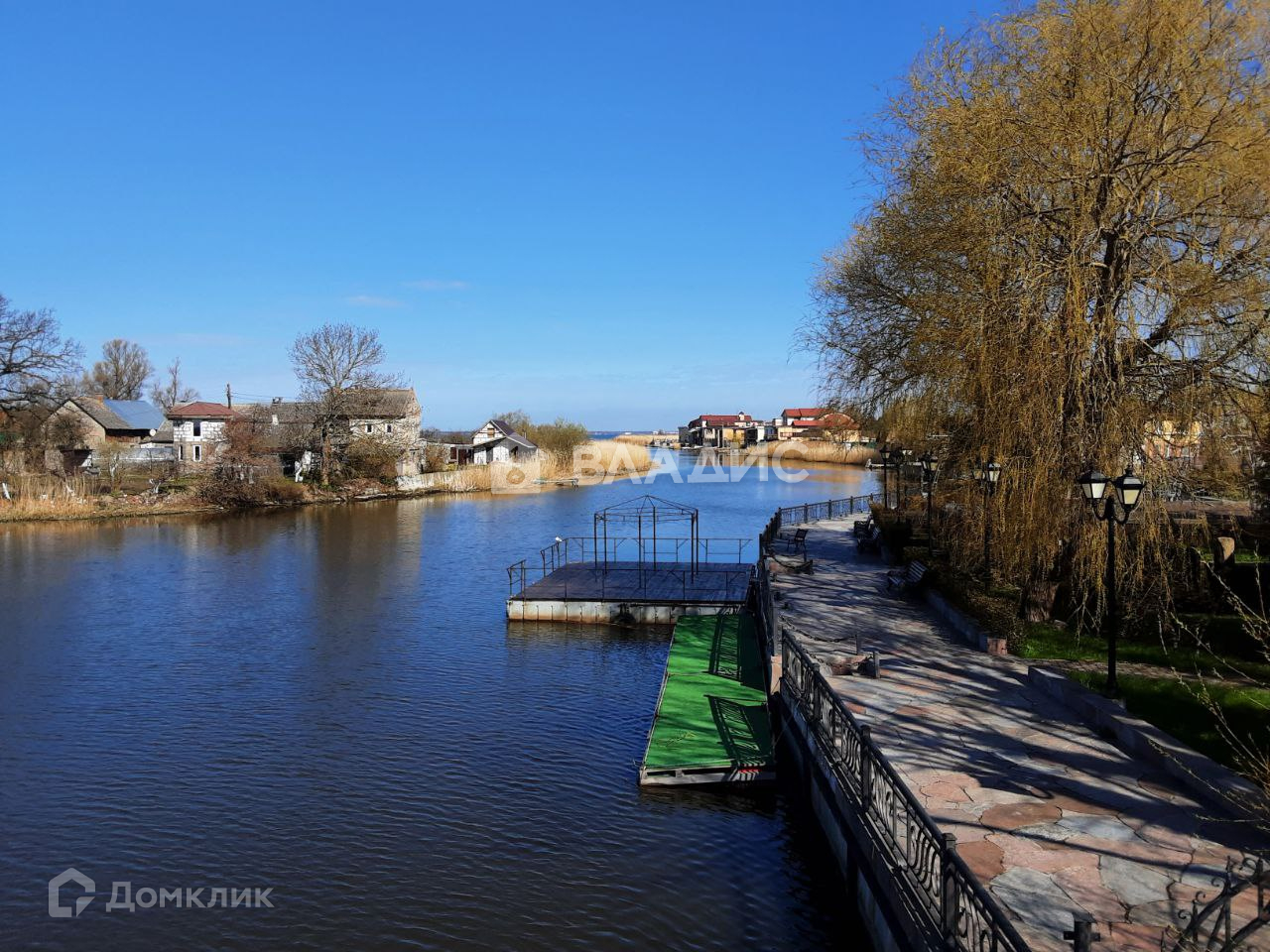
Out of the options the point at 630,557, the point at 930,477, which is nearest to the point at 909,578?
the point at 930,477

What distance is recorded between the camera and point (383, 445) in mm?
65500

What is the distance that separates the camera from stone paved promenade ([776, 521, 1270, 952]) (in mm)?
6824

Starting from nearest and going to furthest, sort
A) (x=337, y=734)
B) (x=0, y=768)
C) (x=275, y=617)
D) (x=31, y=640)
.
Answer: (x=0, y=768), (x=337, y=734), (x=31, y=640), (x=275, y=617)

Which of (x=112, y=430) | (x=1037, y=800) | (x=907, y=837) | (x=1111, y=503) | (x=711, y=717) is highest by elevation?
(x=112, y=430)

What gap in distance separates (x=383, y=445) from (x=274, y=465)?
892 cm

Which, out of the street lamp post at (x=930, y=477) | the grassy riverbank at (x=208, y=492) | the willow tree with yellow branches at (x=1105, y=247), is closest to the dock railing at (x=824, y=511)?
the street lamp post at (x=930, y=477)

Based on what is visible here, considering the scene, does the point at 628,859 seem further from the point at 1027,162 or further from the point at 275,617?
the point at 275,617

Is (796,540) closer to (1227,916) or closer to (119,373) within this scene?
(1227,916)

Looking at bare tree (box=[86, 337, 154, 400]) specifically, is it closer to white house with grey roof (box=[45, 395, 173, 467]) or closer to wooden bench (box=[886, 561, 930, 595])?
white house with grey roof (box=[45, 395, 173, 467])

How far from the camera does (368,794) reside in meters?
12.6

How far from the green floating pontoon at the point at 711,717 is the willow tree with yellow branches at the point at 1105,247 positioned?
5.23m

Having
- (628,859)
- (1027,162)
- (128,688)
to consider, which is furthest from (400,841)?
(1027,162)

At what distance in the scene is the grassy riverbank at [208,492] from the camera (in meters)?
47.6

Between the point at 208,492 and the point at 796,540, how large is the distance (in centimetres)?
4158
